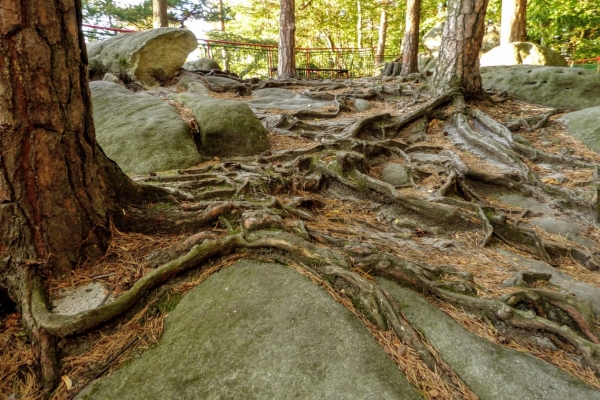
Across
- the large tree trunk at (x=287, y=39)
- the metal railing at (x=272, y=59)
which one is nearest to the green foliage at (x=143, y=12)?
the metal railing at (x=272, y=59)

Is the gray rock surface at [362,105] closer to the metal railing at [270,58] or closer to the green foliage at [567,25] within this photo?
the metal railing at [270,58]

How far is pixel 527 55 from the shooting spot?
34.6 ft

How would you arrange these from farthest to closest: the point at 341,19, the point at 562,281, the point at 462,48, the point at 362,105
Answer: the point at 341,19 < the point at 362,105 < the point at 462,48 < the point at 562,281

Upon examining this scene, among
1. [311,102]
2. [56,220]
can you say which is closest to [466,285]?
[56,220]

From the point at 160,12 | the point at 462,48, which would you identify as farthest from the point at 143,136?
the point at 160,12

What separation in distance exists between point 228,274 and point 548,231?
3.43 meters

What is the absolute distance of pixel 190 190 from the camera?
3326mm

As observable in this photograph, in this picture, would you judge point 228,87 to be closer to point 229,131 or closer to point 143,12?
point 229,131

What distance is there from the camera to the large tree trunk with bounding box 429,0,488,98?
6.50 meters

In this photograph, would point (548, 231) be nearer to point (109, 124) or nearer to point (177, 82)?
point (109, 124)

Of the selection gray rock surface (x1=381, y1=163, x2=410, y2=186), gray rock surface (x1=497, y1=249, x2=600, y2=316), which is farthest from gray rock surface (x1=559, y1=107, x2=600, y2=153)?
gray rock surface (x1=497, y1=249, x2=600, y2=316)

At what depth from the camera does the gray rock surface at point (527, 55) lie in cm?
1034

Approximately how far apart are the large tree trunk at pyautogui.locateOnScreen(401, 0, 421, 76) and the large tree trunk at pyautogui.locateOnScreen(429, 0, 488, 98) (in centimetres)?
465

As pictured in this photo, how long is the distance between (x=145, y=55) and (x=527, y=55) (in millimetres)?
10700
